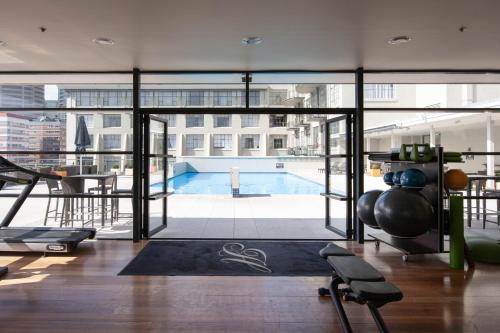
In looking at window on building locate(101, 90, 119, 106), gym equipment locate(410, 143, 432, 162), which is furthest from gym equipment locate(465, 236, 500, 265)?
window on building locate(101, 90, 119, 106)

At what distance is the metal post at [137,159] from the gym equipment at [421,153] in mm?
3640

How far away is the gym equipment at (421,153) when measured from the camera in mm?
3840

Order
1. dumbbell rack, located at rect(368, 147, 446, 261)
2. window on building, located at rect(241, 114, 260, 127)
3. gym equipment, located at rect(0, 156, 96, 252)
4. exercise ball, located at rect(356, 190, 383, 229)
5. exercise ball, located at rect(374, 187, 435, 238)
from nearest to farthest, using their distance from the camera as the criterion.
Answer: exercise ball, located at rect(374, 187, 435, 238), dumbbell rack, located at rect(368, 147, 446, 261), gym equipment, located at rect(0, 156, 96, 252), exercise ball, located at rect(356, 190, 383, 229), window on building, located at rect(241, 114, 260, 127)

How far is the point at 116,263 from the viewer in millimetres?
3916

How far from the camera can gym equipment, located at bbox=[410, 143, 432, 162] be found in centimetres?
384

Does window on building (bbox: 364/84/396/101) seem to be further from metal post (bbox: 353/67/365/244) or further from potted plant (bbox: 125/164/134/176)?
potted plant (bbox: 125/164/134/176)

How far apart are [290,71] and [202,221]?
3115mm

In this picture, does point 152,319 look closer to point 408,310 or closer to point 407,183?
point 408,310

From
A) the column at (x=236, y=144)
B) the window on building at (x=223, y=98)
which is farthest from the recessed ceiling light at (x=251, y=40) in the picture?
the column at (x=236, y=144)

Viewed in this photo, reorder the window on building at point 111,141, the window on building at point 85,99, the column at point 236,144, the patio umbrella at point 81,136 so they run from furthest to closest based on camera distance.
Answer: the column at point 236,144
the window on building at point 111,141
the patio umbrella at point 81,136
the window on building at point 85,99

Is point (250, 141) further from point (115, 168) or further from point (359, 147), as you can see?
point (359, 147)

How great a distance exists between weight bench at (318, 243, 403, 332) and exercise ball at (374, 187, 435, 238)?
1.05m

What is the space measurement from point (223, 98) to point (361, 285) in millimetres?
3820

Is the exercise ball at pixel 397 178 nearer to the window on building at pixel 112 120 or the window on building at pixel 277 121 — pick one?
the window on building at pixel 112 120
